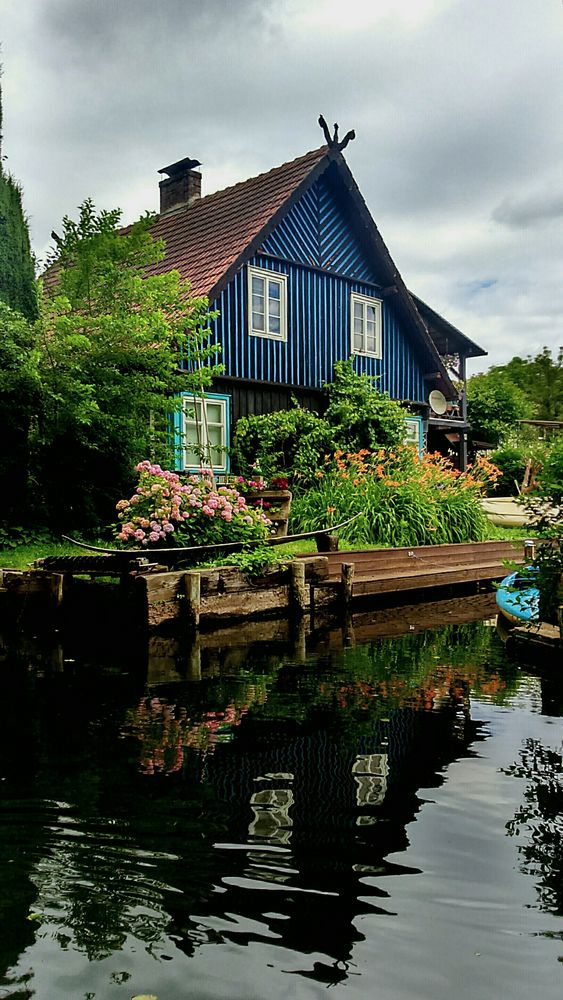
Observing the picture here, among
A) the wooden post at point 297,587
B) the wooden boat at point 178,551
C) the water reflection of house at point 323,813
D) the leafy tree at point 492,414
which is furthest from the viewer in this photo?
the leafy tree at point 492,414

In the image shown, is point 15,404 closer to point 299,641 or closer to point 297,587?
point 297,587

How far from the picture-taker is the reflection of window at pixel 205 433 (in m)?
15.6

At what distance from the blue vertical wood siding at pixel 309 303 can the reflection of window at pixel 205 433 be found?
89 cm

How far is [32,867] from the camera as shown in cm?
367

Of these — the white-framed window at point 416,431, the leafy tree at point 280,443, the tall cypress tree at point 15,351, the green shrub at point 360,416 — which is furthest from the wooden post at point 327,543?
the white-framed window at point 416,431

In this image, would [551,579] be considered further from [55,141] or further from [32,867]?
[55,141]

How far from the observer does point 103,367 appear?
43.9 feet

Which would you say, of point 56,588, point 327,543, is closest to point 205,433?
point 327,543

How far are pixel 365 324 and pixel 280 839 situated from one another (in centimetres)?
1742

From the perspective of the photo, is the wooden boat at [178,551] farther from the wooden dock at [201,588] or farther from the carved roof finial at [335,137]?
the carved roof finial at [335,137]

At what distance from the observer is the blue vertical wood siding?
17328mm

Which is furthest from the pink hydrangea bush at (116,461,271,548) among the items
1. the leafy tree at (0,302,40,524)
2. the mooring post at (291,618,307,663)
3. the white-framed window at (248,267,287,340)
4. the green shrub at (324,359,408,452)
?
the white-framed window at (248,267,287,340)

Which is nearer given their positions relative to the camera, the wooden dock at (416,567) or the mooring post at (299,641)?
the mooring post at (299,641)

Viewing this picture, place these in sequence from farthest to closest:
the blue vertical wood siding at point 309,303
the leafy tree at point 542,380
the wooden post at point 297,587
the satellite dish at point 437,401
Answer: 1. the leafy tree at point 542,380
2. the satellite dish at point 437,401
3. the blue vertical wood siding at point 309,303
4. the wooden post at point 297,587
